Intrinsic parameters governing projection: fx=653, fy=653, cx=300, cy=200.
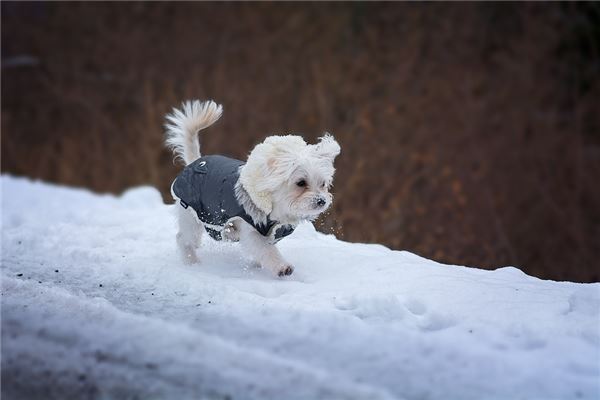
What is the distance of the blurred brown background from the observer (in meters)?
13.4

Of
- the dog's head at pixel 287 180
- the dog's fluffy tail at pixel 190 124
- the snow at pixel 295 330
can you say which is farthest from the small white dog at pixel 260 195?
the dog's fluffy tail at pixel 190 124

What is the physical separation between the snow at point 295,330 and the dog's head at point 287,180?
1.62 ft

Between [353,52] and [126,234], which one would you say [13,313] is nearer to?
[126,234]

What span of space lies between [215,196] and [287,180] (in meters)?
0.63

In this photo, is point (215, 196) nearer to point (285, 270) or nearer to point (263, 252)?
point (263, 252)

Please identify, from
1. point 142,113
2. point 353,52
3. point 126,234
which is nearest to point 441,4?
point 353,52

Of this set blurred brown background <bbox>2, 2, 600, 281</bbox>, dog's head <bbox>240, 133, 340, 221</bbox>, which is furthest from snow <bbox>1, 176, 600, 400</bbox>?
blurred brown background <bbox>2, 2, 600, 281</bbox>

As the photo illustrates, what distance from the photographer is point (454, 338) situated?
3.34 metres

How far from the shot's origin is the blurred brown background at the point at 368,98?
13391 millimetres

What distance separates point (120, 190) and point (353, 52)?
6.30m

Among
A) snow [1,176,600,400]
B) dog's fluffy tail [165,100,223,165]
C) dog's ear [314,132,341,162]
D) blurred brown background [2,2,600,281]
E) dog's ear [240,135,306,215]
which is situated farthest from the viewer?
blurred brown background [2,2,600,281]

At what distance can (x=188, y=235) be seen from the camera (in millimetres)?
5074

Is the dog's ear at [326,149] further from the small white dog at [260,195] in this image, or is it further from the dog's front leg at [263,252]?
the dog's front leg at [263,252]

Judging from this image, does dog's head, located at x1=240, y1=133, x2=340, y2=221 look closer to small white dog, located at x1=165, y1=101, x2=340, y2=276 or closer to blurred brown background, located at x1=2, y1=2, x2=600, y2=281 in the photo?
small white dog, located at x1=165, y1=101, x2=340, y2=276
